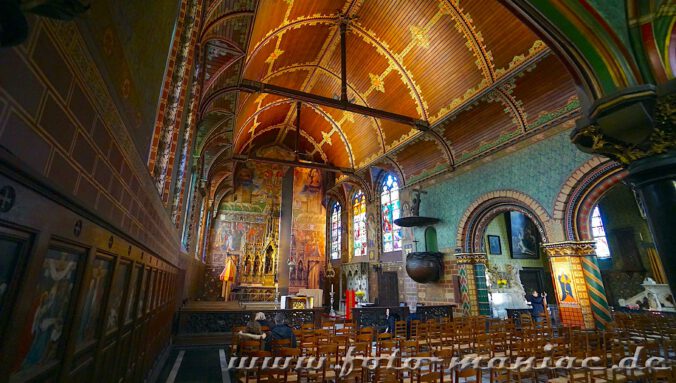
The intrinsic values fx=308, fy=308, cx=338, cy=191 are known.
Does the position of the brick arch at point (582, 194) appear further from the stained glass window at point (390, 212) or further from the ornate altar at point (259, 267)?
the ornate altar at point (259, 267)

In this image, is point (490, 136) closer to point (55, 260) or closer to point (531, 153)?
point (531, 153)

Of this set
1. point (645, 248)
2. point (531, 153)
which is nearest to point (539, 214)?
point (531, 153)

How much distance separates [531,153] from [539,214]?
1686 mm

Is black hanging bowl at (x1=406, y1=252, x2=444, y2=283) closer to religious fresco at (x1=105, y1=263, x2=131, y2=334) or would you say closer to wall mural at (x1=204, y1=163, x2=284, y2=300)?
wall mural at (x1=204, y1=163, x2=284, y2=300)

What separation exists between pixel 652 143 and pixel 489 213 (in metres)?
5.96

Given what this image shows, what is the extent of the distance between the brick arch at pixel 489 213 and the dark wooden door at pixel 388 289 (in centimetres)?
410

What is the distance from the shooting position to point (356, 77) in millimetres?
12133

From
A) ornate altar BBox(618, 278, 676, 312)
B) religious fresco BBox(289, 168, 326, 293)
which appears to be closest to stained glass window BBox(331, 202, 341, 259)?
religious fresco BBox(289, 168, 326, 293)

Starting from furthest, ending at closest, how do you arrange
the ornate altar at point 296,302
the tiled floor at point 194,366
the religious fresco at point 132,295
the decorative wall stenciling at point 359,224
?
the decorative wall stenciling at point 359,224, the ornate altar at point 296,302, the tiled floor at point 194,366, the religious fresco at point 132,295

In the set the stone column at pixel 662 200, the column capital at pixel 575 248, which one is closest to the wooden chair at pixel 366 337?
the stone column at pixel 662 200

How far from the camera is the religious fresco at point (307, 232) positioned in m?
17.6

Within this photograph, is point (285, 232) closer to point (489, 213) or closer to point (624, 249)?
point (489, 213)

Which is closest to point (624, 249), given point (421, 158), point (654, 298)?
point (654, 298)

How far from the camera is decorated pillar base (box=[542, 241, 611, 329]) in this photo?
23.0 ft
